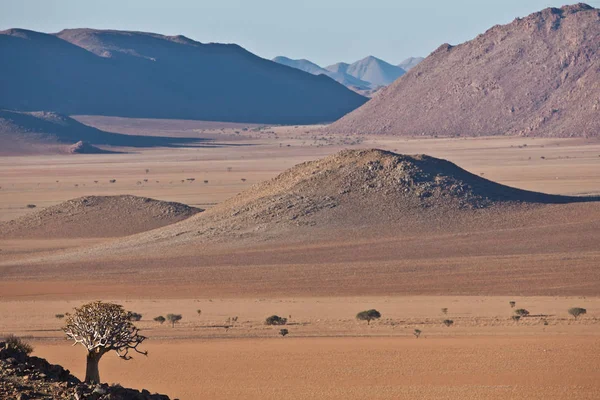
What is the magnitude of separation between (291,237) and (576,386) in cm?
2678

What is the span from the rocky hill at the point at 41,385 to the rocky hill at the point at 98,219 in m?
40.1

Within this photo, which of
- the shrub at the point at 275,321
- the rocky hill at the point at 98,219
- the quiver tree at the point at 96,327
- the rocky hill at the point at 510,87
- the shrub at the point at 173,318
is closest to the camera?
the quiver tree at the point at 96,327

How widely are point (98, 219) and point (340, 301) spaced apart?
86.7ft

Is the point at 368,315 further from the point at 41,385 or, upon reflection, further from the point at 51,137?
the point at 51,137

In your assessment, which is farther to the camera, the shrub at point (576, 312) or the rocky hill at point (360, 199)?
the rocky hill at point (360, 199)

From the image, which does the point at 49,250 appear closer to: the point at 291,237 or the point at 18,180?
the point at 291,237

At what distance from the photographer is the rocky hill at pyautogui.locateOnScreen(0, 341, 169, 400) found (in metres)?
11.6

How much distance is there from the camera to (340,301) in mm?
32438

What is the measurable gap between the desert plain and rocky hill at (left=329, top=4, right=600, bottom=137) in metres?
74.2

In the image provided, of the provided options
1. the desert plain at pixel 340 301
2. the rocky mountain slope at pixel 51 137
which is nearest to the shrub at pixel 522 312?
the desert plain at pixel 340 301

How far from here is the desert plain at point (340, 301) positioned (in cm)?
2036

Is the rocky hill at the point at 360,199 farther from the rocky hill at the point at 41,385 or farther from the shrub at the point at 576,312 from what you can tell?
the rocky hill at the point at 41,385

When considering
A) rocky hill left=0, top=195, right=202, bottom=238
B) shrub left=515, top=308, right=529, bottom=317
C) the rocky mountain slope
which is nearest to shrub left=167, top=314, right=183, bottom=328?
shrub left=515, top=308, right=529, bottom=317

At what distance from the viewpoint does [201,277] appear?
126 feet
